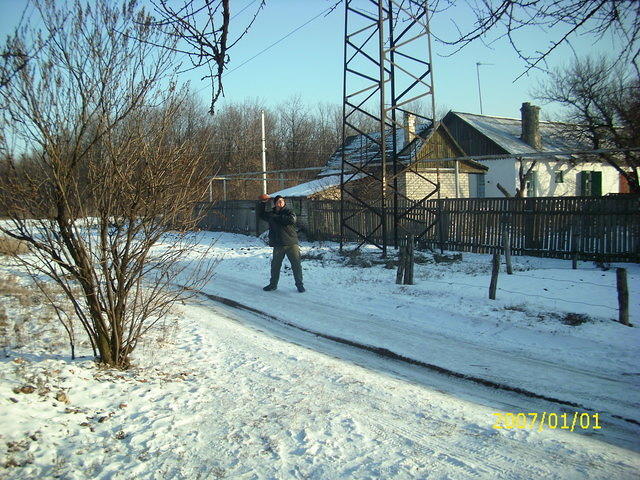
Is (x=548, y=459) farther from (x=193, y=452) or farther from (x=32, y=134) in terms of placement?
(x=32, y=134)

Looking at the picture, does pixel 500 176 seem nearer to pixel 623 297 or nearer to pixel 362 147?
pixel 362 147

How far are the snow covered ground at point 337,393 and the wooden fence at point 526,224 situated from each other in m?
3.19

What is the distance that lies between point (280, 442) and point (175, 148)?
3078 mm

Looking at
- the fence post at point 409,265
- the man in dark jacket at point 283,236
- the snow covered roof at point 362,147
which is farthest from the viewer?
the snow covered roof at point 362,147

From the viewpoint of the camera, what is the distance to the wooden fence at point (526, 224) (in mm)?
12016

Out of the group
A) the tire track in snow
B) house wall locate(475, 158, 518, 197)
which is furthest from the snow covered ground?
house wall locate(475, 158, 518, 197)

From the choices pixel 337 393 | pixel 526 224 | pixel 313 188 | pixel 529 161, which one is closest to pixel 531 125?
pixel 529 161

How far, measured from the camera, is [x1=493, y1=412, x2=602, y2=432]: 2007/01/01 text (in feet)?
13.3

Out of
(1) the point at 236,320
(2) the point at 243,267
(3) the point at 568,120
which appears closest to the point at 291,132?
(3) the point at 568,120

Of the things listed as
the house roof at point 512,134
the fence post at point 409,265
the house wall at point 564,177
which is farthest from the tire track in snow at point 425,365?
the house wall at point 564,177

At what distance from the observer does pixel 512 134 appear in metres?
33.8

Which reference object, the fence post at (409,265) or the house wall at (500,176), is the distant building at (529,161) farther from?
the fence post at (409,265)

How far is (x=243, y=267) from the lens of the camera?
13258 mm

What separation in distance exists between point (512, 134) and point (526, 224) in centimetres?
2241
